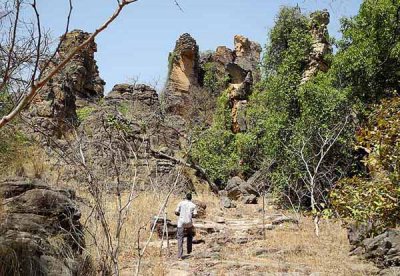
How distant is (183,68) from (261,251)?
89.2 ft

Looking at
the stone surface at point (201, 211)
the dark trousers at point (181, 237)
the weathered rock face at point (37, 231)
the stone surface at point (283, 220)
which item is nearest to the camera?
the weathered rock face at point (37, 231)

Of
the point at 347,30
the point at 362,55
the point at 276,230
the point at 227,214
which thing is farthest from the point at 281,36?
the point at 276,230

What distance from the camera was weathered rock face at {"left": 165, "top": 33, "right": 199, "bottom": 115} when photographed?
1393 inches

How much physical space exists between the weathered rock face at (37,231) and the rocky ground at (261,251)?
155 centimetres

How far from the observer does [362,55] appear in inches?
698

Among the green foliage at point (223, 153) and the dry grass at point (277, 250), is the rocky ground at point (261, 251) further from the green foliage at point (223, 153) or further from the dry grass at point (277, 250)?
the green foliage at point (223, 153)

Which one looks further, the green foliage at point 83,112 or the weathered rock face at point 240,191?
the green foliage at point 83,112

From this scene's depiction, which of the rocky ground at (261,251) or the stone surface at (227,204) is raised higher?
the stone surface at (227,204)

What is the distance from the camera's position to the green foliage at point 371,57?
17391mm

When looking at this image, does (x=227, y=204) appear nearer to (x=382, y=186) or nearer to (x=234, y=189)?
(x=234, y=189)

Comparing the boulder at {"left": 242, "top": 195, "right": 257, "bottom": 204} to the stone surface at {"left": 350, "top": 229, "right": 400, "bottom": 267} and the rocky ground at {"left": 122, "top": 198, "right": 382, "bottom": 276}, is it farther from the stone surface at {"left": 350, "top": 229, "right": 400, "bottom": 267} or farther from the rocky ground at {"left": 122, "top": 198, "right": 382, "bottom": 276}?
the stone surface at {"left": 350, "top": 229, "right": 400, "bottom": 267}

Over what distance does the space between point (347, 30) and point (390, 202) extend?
14860 mm

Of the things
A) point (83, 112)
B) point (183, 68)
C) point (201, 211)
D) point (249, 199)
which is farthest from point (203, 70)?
point (201, 211)

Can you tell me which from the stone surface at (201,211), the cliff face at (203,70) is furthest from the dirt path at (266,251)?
the cliff face at (203,70)
